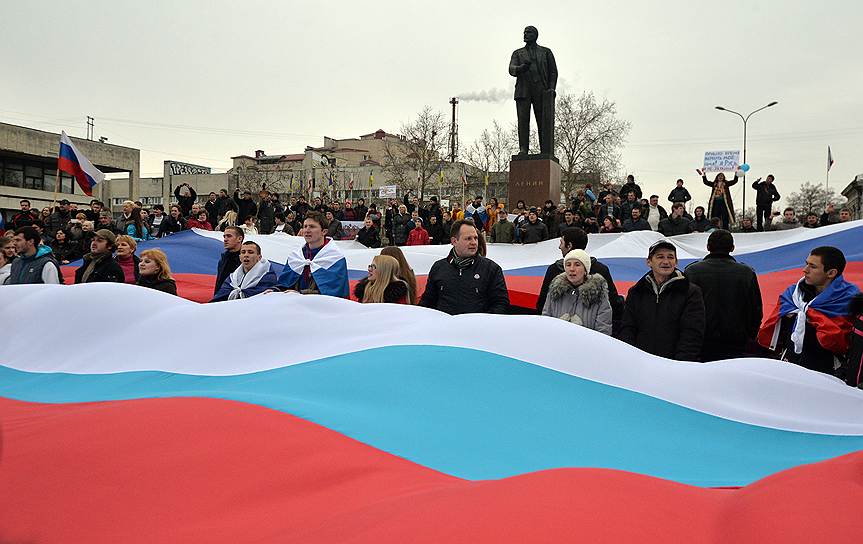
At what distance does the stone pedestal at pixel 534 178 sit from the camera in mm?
12914

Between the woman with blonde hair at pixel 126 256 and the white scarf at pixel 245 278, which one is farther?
the woman with blonde hair at pixel 126 256

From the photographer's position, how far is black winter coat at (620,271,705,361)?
4059 mm

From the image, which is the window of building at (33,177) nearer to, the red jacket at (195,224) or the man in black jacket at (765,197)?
the red jacket at (195,224)

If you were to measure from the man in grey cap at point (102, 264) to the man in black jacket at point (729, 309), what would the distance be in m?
4.87

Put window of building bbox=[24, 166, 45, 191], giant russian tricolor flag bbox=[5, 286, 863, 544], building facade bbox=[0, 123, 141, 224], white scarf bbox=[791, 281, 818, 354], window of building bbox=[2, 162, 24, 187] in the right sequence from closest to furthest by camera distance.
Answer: giant russian tricolor flag bbox=[5, 286, 863, 544]
white scarf bbox=[791, 281, 818, 354]
building facade bbox=[0, 123, 141, 224]
window of building bbox=[2, 162, 24, 187]
window of building bbox=[24, 166, 45, 191]

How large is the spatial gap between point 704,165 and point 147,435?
1856 cm

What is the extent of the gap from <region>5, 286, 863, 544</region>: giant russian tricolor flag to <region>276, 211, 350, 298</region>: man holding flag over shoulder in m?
1.14

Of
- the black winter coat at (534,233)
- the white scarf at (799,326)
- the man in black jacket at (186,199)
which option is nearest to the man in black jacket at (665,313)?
the white scarf at (799,326)

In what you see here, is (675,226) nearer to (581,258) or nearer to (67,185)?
(581,258)

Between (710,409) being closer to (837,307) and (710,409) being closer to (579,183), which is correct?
(837,307)

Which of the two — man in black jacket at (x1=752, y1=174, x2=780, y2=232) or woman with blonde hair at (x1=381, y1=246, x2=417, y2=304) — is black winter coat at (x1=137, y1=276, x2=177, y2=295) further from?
man in black jacket at (x1=752, y1=174, x2=780, y2=232)

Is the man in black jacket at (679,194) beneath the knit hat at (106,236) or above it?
above

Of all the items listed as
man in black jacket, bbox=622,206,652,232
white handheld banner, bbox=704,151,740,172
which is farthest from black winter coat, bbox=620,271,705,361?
white handheld banner, bbox=704,151,740,172

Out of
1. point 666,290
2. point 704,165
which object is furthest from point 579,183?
point 666,290
